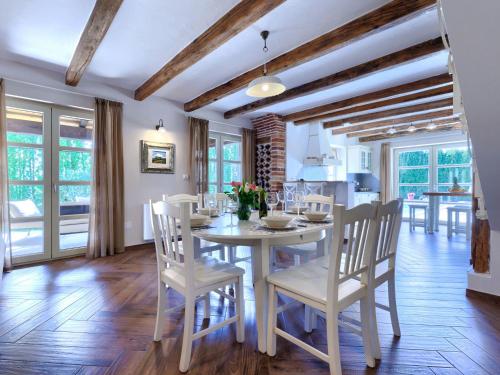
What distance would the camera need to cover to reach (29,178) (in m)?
3.16

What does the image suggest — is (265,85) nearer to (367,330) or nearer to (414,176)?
(367,330)

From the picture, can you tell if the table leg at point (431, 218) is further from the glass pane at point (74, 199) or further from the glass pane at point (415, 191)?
the glass pane at point (74, 199)

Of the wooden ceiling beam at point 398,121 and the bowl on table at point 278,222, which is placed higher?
the wooden ceiling beam at point 398,121

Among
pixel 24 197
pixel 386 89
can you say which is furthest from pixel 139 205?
pixel 386 89

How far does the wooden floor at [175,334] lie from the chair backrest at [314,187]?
222 cm

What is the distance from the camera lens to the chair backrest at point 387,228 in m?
1.42

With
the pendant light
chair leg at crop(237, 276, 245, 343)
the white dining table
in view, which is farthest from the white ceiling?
chair leg at crop(237, 276, 245, 343)

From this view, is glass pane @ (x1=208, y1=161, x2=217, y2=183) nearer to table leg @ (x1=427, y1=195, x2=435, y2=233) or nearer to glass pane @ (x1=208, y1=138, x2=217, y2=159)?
glass pane @ (x1=208, y1=138, x2=217, y2=159)

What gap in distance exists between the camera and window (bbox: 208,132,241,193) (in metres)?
4.95

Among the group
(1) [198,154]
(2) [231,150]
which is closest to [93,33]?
(1) [198,154]

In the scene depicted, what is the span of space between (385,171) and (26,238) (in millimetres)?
7795

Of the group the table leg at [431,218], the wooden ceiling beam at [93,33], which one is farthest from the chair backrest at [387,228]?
the table leg at [431,218]

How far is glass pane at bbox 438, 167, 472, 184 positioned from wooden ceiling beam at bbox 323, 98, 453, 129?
2.57 meters

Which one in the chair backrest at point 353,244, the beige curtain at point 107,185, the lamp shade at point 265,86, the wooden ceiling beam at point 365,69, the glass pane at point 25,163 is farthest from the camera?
the beige curtain at point 107,185
